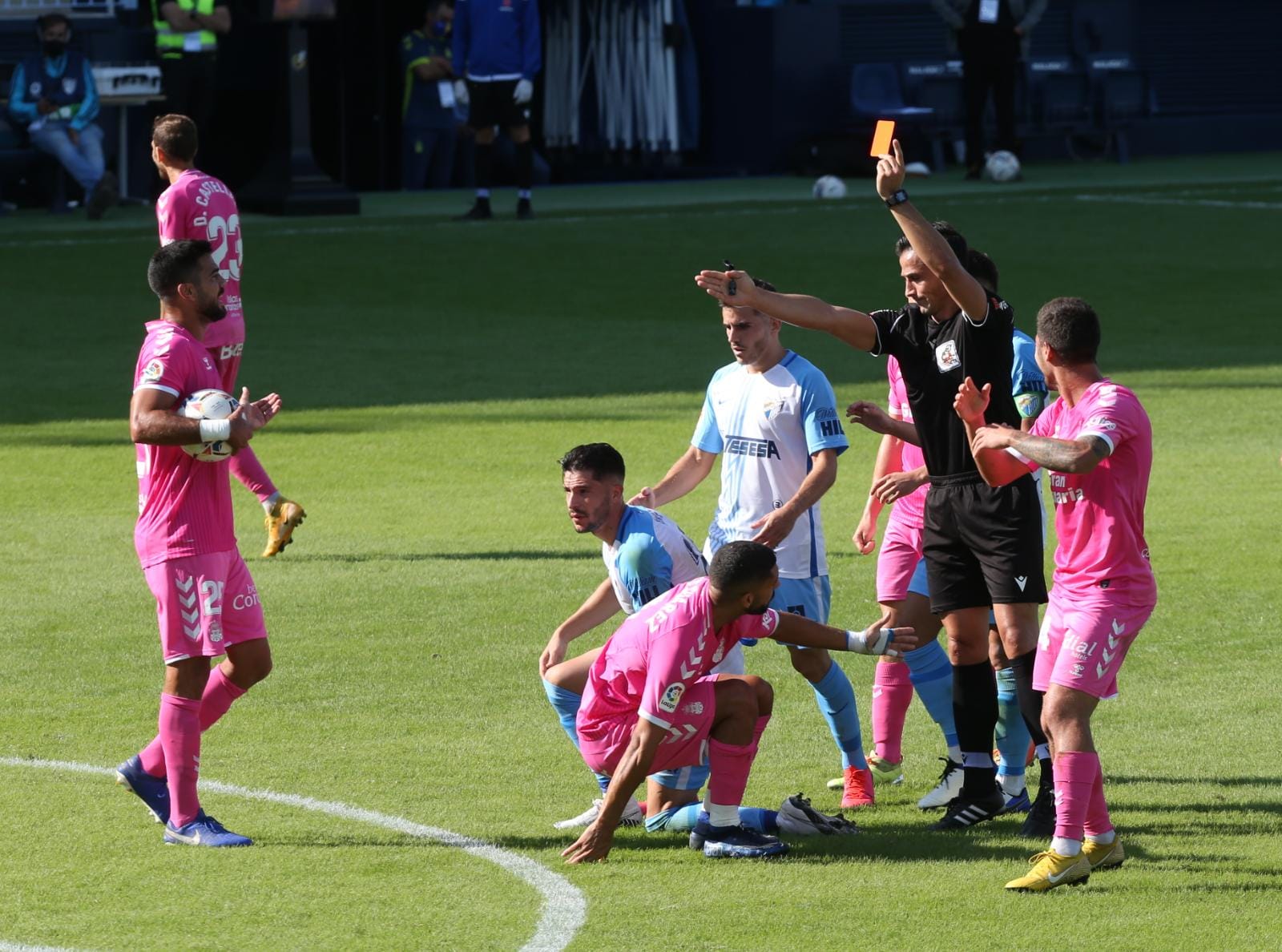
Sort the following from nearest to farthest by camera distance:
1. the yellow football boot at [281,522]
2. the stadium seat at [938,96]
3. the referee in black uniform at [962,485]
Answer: the referee in black uniform at [962,485] → the yellow football boot at [281,522] → the stadium seat at [938,96]

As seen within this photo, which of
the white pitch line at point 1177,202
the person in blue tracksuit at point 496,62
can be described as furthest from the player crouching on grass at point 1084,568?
the white pitch line at point 1177,202

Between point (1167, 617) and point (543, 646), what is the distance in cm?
289

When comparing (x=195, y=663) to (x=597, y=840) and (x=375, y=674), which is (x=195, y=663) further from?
(x=375, y=674)

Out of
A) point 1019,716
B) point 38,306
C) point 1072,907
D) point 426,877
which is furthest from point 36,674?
point 38,306

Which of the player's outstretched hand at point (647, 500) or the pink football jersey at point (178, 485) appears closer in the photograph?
the pink football jersey at point (178, 485)

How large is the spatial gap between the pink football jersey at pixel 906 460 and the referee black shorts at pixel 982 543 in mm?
369

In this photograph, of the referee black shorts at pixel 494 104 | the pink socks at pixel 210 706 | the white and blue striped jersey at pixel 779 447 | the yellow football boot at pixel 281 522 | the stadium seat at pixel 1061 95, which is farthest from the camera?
the stadium seat at pixel 1061 95

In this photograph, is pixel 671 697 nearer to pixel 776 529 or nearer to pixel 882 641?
pixel 882 641

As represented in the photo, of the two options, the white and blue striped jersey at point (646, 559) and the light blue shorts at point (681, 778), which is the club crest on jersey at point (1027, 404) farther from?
the light blue shorts at point (681, 778)

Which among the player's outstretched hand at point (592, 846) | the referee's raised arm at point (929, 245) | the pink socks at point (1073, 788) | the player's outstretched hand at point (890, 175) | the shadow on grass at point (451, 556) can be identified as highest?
the player's outstretched hand at point (890, 175)

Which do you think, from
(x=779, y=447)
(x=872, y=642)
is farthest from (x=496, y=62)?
(x=872, y=642)

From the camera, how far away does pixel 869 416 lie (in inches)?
278

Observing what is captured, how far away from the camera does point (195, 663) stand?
6715 mm

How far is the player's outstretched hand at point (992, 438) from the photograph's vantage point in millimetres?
6238
